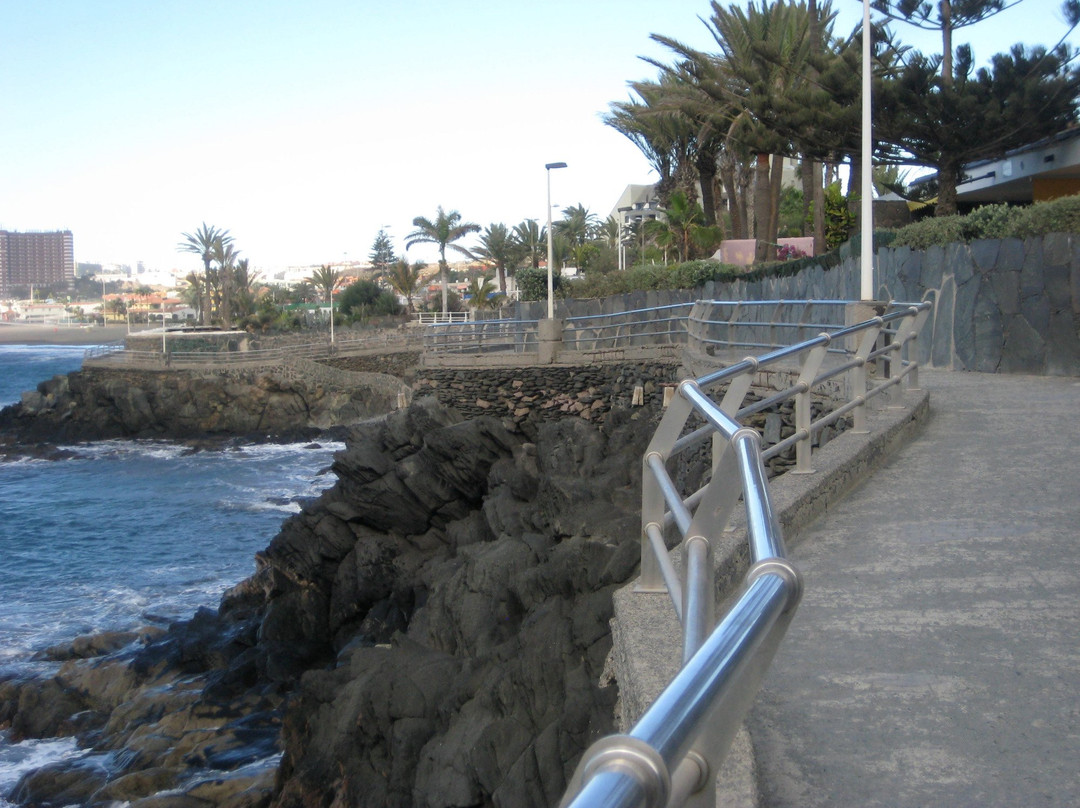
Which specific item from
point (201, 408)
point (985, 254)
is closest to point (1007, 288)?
point (985, 254)

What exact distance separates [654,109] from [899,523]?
2879 cm

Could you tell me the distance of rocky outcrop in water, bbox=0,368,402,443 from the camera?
4753cm

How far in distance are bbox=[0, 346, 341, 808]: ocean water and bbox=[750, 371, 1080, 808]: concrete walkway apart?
1123 centimetres

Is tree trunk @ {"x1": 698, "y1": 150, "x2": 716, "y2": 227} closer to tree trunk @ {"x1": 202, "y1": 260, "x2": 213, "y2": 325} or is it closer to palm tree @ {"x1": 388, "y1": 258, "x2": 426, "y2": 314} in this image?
palm tree @ {"x1": 388, "y1": 258, "x2": 426, "y2": 314}

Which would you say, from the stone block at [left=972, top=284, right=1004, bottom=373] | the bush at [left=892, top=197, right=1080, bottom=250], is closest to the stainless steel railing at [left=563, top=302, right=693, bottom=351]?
the bush at [left=892, top=197, right=1080, bottom=250]

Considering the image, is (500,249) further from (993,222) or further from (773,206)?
(993,222)

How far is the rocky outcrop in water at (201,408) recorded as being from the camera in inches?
1871

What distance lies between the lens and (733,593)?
473 cm

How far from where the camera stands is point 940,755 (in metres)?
3.06

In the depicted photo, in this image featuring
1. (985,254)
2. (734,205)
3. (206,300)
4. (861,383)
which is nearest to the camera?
(861,383)

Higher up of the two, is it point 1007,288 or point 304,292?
point 304,292

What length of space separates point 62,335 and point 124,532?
549 feet

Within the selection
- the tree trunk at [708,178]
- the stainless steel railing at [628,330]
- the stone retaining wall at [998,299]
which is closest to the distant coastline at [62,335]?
the tree trunk at [708,178]

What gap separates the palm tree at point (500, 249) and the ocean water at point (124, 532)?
3256 centimetres
